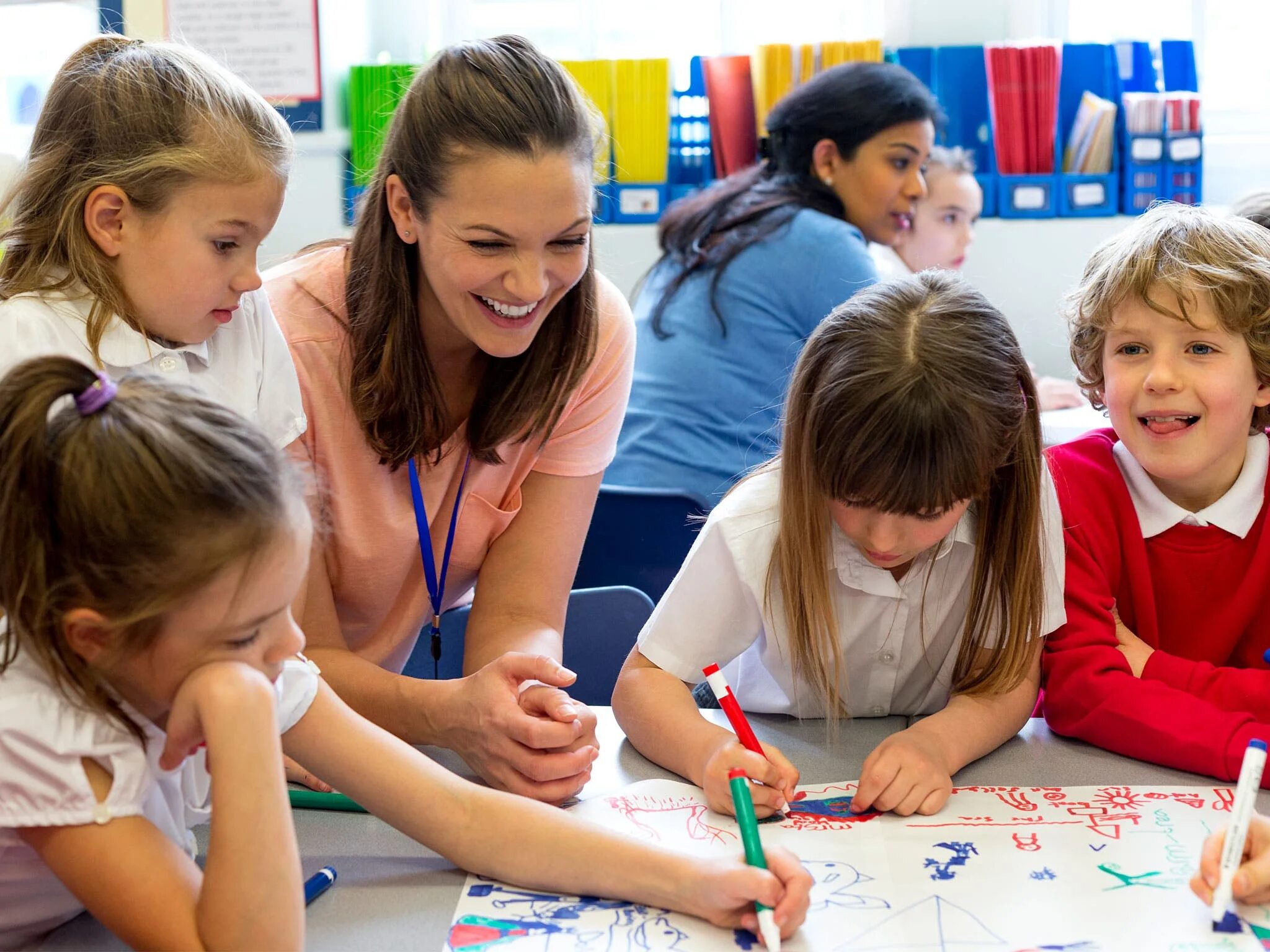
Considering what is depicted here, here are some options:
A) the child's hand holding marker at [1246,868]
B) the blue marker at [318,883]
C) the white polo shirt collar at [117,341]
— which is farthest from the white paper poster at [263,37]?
the child's hand holding marker at [1246,868]

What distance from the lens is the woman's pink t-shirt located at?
124 centimetres

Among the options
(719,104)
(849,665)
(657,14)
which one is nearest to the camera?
(849,665)

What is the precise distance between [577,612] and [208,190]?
0.68 meters

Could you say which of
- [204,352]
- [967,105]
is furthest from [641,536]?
[967,105]

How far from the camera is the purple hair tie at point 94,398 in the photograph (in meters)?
0.76

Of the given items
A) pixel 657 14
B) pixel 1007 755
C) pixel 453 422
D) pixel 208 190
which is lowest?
pixel 1007 755

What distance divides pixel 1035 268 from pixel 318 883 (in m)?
2.67

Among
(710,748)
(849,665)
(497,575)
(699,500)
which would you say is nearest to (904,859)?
(710,748)

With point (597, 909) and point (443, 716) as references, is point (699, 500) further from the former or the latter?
point (597, 909)

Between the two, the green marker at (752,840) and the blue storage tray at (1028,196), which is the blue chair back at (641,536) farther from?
the blue storage tray at (1028,196)

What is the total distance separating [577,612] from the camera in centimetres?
150

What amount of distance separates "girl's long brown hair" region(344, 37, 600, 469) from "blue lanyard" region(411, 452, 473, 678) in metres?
0.03

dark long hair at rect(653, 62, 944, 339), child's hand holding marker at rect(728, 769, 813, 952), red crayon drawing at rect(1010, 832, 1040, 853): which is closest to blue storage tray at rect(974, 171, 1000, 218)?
dark long hair at rect(653, 62, 944, 339)

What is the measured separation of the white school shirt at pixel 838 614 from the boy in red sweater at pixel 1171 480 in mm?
68
